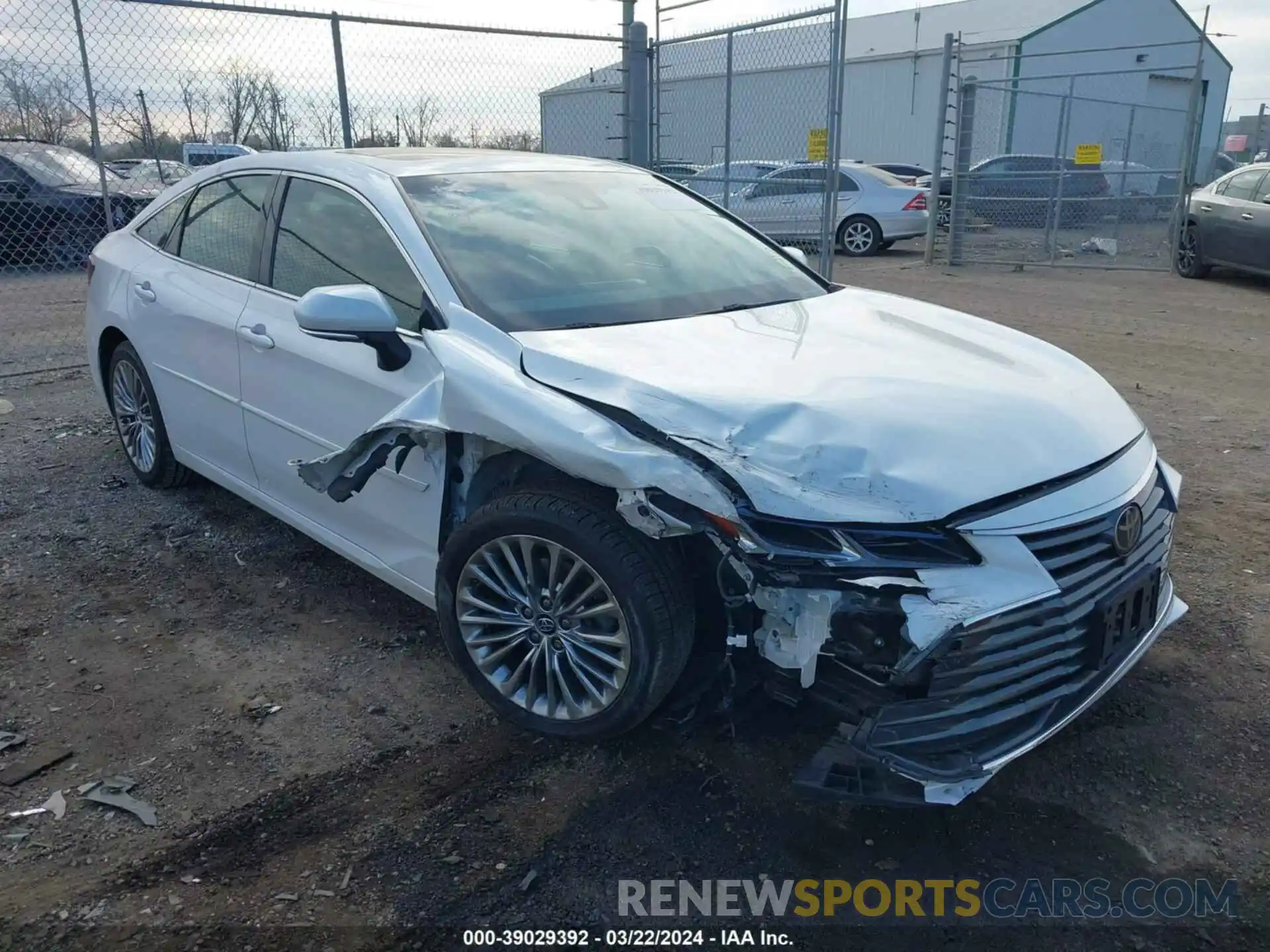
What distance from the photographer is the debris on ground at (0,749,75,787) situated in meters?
2.87

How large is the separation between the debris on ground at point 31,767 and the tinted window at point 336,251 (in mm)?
1653

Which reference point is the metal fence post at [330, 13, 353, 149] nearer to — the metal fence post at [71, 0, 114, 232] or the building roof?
the metal fence post at [71, 0, 114, 232]

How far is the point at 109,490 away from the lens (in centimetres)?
512

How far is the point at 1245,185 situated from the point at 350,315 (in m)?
12.4

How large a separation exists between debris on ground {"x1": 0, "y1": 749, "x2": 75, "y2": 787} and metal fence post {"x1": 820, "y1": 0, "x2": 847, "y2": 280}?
236 inches

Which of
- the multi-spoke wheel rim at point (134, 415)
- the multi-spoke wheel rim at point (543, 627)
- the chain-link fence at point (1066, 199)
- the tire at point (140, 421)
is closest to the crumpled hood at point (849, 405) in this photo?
the multi-spoke wheel rim at point (543, 627)

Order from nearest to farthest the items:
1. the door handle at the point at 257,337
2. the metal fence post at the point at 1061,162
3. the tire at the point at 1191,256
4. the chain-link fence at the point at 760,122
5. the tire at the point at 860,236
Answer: the door handle at the point at 257,337, the chain-link fence at the point at 760,122, the tire at the point at 1191,256, the metal fence post at the point at 1061,162, the tire at the point at 860,236

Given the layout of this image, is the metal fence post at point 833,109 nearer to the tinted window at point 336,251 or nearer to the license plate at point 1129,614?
the tinted window at point 336,251

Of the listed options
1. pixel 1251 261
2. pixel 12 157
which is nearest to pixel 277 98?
pixel 12 157

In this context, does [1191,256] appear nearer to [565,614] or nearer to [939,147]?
[939,147]

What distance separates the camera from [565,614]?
282cm

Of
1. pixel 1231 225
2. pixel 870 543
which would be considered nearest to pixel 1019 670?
pixel 870 543

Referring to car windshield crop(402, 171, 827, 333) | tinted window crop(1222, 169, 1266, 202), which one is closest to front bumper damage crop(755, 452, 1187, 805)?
car windshield crop(402, 171, 827, 333)

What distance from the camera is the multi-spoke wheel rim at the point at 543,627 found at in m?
2.75
